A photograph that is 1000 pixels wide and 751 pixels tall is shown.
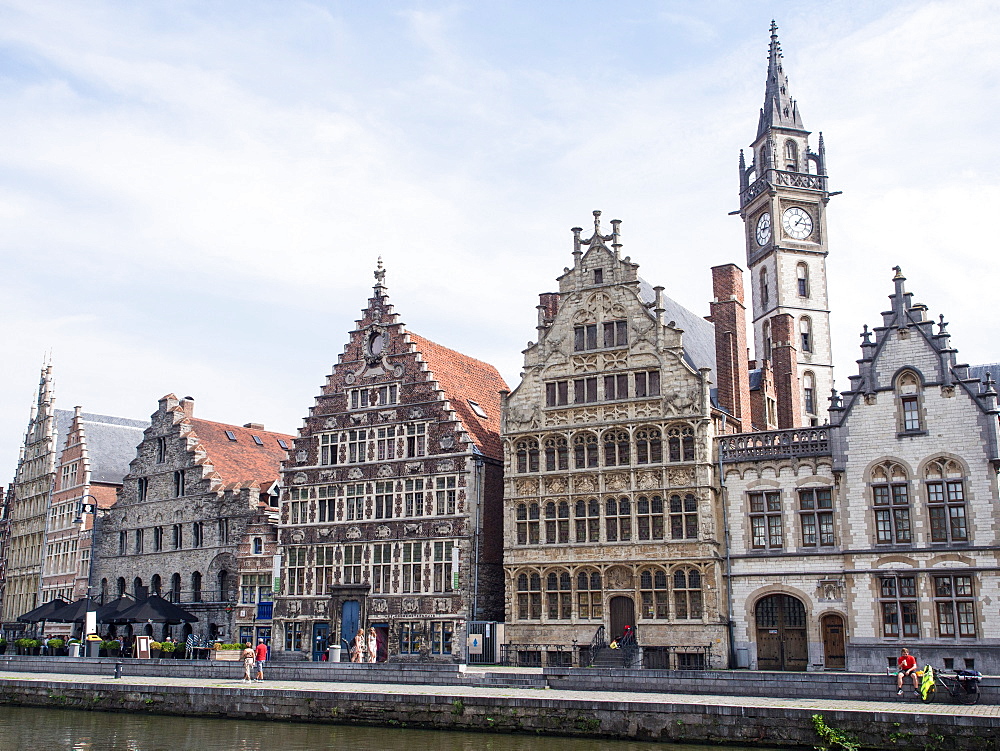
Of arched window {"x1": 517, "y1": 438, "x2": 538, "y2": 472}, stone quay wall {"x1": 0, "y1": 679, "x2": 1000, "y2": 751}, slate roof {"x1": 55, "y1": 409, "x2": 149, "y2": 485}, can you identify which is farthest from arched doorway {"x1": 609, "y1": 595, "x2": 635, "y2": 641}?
slate roof {"x1": 55, "y1": 409, "x2": 149, "y2": 485}

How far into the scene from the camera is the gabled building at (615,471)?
125 feet

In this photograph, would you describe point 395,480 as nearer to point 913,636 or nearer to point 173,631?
point 173,631

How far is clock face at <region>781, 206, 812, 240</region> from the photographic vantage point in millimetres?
55688

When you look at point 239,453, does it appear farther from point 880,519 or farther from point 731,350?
point 880,519

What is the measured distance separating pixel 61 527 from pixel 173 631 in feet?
43.2

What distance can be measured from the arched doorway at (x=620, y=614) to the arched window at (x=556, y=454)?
5.41 m

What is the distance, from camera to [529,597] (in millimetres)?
40688

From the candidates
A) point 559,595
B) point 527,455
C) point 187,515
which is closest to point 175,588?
point 187,515

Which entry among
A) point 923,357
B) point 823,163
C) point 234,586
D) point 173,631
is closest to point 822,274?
point 823,163

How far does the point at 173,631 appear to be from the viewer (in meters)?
50.5

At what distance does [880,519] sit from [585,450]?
10775 mm

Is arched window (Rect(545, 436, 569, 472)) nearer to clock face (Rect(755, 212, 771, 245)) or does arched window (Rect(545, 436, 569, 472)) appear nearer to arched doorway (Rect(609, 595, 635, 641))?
arched doorway (Rect(609, 595, 635, 641))

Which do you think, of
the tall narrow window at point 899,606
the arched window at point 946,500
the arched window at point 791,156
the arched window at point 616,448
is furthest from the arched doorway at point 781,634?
the arched window at point 791,156

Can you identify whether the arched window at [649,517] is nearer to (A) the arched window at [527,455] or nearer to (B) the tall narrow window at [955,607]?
(A) the arched window at [527,455]
